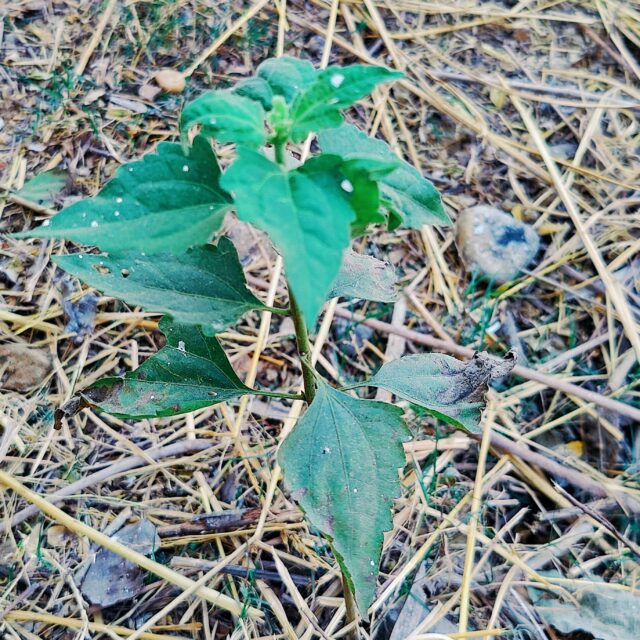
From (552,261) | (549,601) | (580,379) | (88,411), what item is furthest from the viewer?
(552,261)

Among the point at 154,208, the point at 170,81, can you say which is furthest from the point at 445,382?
the point at 170,81

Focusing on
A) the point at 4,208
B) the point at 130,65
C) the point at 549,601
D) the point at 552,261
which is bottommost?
the point at 549,601

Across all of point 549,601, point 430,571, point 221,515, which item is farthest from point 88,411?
point 549,601

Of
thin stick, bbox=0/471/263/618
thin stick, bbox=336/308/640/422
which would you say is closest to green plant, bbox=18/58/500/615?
thin stick, bbox=0/471/263/618

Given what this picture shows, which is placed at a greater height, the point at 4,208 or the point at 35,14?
the point at 35,14

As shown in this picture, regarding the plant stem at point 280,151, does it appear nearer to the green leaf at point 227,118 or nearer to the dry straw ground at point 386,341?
the green leaf at point 227,118

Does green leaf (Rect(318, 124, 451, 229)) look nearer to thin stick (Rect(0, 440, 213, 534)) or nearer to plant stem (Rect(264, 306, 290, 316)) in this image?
plant stem (Rect(264, 306, 290, 316))

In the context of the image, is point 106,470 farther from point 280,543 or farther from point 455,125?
point 455,125
